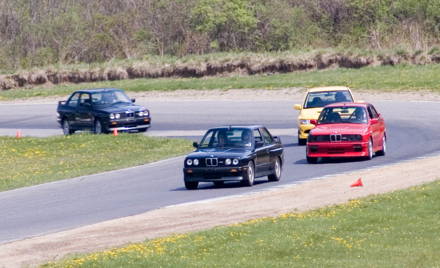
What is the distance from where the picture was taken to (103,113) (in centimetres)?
3828

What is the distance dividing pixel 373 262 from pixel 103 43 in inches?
2285

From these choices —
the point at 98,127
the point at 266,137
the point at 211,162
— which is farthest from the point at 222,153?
the point at 98,127

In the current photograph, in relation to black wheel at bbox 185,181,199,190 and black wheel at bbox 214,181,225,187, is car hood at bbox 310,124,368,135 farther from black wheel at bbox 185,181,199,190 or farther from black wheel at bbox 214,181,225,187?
black wheel at bbox 185,181,199,190

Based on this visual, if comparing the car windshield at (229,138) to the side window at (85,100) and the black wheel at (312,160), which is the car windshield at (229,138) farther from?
the side window at (85,100)

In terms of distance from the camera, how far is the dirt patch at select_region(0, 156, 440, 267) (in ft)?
→ 53.2

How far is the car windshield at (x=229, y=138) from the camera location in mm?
23984

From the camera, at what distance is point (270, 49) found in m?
67.3

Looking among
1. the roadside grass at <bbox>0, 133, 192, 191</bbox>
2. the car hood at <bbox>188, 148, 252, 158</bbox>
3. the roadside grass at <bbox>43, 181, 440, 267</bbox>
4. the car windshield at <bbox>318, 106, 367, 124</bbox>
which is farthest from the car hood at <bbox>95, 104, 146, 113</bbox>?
the roadside grass at <bbox>43, 181, 440, 267</bbox>

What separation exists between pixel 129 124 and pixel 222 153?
15.4m

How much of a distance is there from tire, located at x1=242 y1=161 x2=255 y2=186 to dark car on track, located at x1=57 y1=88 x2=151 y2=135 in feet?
49.2

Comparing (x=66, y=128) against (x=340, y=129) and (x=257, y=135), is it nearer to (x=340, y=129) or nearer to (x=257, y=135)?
(x=340, y=129)

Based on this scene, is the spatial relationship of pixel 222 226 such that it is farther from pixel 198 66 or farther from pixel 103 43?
pixel 103 43

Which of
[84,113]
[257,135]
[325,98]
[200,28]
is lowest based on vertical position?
[84,113]


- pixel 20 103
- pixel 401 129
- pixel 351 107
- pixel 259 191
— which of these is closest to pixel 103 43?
pixel 20 103
